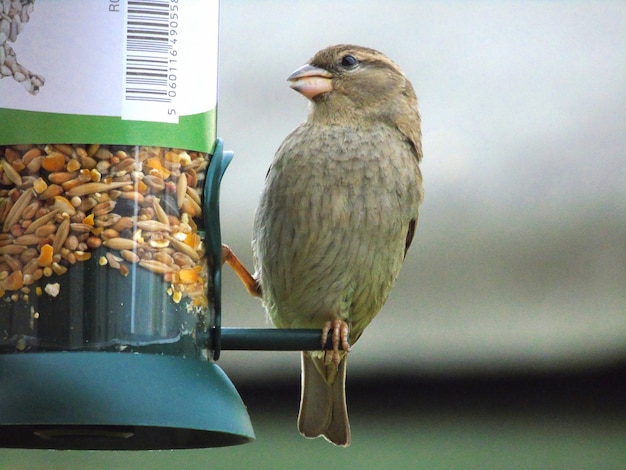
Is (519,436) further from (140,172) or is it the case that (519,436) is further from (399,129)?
(140,172)

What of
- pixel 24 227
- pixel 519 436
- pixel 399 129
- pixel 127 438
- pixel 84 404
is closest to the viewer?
pixel 84 404

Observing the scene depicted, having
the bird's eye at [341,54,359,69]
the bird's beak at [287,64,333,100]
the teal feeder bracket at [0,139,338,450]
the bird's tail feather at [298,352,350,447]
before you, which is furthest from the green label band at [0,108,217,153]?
the bird's tail feather at [298,352,350,447]

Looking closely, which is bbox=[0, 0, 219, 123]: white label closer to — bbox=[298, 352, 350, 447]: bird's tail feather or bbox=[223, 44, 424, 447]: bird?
bbox=[223, 44, 424, 447]: bird

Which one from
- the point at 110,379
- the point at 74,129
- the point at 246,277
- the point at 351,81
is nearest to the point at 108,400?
the point at 110,379

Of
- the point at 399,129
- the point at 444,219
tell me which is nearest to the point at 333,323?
the point at 399,129

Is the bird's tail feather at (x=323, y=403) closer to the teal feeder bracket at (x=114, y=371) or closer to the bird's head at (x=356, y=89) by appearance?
the bird's head at (x=356, y=89)

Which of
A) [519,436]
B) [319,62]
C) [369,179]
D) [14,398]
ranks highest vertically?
[319,62]

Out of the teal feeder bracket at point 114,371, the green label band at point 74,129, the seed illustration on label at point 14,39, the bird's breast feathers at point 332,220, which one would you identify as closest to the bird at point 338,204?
the bird's breast feathers at point 332,220
